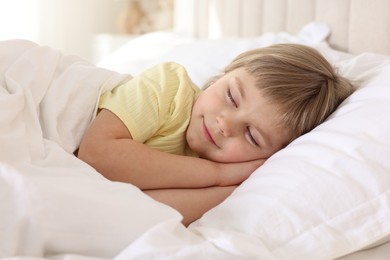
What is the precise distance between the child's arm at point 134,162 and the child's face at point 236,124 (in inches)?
2.3

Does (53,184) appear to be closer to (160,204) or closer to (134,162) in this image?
(160,204)

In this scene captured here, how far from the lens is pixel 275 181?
3.05ft

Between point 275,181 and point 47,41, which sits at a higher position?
point 275,181

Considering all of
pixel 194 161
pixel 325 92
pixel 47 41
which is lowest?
pixel 47 41

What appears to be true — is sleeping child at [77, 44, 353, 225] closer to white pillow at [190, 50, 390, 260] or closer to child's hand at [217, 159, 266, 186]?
child's hand at [217, 159, 266, 186]

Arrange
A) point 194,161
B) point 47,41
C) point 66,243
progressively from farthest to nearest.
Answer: point 47,41 < point 194,161 < point 66,243

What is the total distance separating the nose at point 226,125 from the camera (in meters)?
1.14

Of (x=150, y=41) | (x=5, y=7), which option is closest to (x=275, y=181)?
(x=150, y=41)

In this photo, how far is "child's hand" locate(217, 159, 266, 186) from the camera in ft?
3.78

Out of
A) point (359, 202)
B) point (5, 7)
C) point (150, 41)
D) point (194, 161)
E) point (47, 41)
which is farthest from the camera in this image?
point (47, 41)

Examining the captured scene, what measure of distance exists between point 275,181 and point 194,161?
0.24 meters

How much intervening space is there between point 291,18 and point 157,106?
40.6 inches

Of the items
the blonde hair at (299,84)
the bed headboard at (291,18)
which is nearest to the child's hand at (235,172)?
the blonde hair at (299,84)

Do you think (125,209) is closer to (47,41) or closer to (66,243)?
(66,243)
